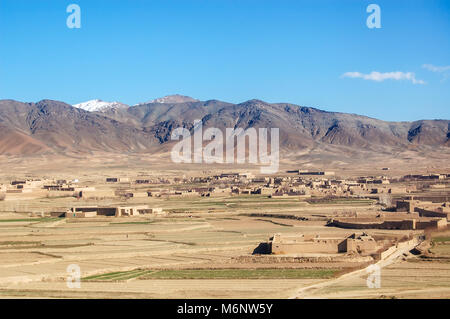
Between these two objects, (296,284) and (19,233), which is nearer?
(296,284)

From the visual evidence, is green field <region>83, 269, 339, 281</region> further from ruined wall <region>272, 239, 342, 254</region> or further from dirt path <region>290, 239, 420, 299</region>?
ruined wall <region>272, 239, 342, 254</region>

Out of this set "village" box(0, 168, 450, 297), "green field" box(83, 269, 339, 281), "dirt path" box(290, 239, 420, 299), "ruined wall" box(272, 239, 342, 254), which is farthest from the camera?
"ruined wall" box(272, 239, 342, 254)

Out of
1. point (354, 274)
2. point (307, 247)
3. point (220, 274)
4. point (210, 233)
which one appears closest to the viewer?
point (354, 274)

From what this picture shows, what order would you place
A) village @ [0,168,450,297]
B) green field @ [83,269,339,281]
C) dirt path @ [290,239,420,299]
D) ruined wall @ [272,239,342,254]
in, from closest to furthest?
dirt path @ [290,239,420,299]
green field @ [83,269,339,281]
village @ [0,168,450,297]
ruined wall @ [272,239,342,254]

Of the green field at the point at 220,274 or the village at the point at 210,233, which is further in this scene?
the village at the point at 210,233

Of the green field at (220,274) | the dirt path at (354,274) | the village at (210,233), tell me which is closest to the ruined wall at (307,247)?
the village at (210,233)

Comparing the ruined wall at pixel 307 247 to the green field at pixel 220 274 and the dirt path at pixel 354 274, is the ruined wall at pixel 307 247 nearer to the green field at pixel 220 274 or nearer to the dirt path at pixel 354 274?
the dirt path at pixel 354 274

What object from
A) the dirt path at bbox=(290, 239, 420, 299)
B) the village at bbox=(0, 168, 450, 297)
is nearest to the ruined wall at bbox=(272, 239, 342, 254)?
the village at bbox=(0, 168, 450, 297)

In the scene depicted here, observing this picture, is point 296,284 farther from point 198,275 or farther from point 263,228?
point 263,228

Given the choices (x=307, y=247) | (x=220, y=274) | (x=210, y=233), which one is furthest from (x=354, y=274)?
(x=210, y=233)

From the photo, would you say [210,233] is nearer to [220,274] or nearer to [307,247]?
[307,247]
